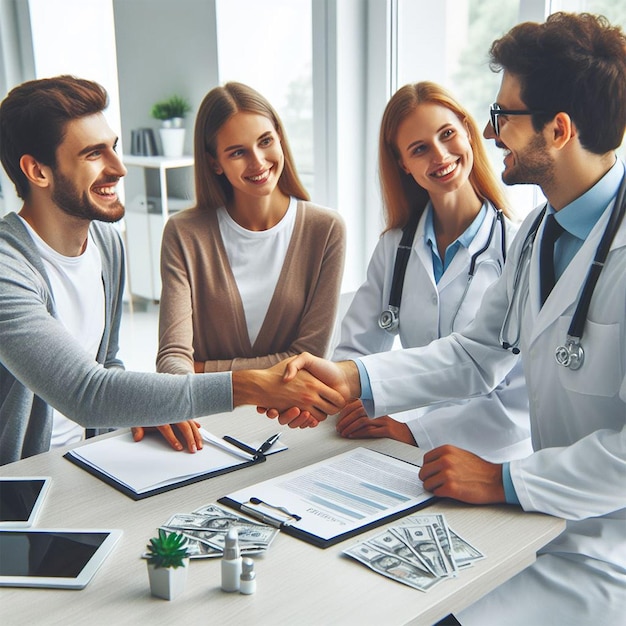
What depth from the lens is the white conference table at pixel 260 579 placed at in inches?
39.5

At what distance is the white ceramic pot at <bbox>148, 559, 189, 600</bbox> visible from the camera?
103cm

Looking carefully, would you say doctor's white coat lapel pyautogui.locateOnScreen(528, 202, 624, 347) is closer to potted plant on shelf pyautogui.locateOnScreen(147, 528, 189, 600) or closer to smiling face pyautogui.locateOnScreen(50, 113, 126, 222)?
potted plant on shelf pyautogui.locateOnScreen(147, 528, 189, 600)

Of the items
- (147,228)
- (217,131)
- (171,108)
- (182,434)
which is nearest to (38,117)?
(217,131)

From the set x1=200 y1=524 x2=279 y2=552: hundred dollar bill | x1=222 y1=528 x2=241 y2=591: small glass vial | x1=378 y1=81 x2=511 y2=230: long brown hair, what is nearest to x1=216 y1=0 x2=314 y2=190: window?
x1=378 y1=81 x2=511 y2=230: long brown hair

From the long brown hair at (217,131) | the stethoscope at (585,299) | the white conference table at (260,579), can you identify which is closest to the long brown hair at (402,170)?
the long brown hair at (217,131)

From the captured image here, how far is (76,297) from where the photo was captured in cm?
188

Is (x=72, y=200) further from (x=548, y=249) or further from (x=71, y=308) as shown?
(x=548, y=249)

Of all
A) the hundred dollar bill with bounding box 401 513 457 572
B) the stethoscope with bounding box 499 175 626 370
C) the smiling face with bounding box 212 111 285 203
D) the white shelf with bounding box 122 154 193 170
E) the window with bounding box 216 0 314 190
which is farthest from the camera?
the white shelf with bounding box 122 154 193 170

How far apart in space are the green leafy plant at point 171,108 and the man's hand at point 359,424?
3.17 meters

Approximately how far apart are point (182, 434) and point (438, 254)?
33.9 inches

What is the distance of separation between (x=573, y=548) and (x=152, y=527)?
0.72 meters

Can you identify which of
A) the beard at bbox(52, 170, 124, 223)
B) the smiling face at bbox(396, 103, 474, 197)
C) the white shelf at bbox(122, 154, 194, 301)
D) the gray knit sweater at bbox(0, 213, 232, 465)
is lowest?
the white shelf at bbox(122, 154, 194, 301)

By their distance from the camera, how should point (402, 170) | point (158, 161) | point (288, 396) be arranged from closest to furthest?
1. point (288, 396)
2. point (402, 170)
3. point (158, 161)

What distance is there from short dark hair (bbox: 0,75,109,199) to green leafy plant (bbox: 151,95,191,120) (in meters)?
2.59
